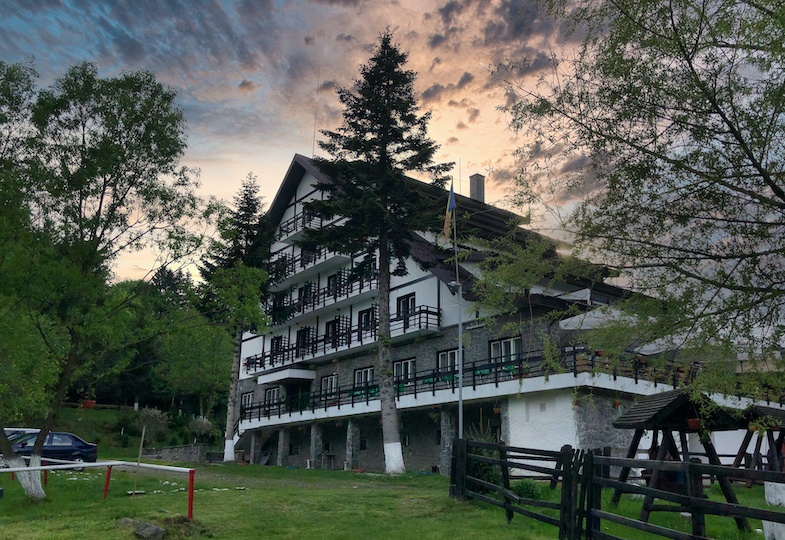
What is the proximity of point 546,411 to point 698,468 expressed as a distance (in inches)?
698

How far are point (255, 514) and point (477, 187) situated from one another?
92.1 feet

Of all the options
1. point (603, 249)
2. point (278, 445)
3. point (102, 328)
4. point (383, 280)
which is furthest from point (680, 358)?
point (278, 445)

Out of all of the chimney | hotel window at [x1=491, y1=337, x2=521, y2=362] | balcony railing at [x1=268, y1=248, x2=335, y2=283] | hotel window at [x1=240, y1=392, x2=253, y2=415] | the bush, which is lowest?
the bush

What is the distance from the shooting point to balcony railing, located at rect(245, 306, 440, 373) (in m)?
31.3

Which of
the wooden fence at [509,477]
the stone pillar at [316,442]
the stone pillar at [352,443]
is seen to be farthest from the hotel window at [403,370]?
the wooden fence at [509,477]

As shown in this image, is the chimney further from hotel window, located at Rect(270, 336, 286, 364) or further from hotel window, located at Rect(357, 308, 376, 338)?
hotel window, located at Rect(270, 336, 286, 364)

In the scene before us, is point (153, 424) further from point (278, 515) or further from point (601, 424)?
point (278, 515)

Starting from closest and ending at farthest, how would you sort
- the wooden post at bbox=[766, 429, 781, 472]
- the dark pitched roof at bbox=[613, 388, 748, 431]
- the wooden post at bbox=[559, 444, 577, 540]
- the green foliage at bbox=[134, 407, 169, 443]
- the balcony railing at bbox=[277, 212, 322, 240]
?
the wooden post at bbox=[559, 444, 577, 540] → the dark pitched roof at bbox=[613, 388, 748, 431] → the wooden post at bbox=[766, 429, 781, 472] → the balcony railing at bbox=[277, 212, 322, 240] → the green foliage at bbox=[134, 407, 169, 443]

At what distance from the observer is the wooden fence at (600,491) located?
7.07 m

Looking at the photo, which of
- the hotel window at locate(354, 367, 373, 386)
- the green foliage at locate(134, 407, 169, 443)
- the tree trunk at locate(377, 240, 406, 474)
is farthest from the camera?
the green foliage at locate(134, 407, 169, 443)

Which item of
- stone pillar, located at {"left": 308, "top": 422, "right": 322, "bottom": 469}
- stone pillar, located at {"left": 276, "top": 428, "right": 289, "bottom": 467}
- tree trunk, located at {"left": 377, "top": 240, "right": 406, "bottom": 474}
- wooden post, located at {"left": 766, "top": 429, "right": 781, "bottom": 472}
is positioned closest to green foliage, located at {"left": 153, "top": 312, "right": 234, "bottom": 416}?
stone pillar, located at {"left": 276, "top": 428, "right": 289, "bottom": 467}

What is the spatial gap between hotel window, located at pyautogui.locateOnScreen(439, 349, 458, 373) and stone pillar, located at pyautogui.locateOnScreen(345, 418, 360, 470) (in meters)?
5.65

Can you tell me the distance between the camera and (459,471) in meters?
14.0

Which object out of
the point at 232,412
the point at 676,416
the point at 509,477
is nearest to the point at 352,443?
the point at 232,412
